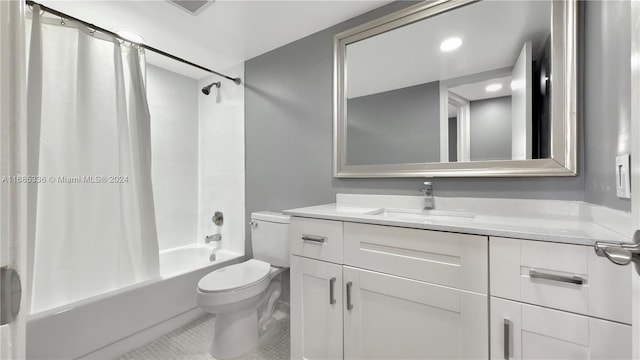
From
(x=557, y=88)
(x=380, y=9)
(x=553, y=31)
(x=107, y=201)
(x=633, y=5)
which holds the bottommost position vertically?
(x=107, y=201)

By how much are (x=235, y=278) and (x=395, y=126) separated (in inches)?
56.1

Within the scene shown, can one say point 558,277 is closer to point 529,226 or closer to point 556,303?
point 556,303

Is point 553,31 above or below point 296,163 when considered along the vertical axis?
above

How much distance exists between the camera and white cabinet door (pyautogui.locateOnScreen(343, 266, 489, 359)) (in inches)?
36.2

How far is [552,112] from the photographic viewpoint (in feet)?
3.81

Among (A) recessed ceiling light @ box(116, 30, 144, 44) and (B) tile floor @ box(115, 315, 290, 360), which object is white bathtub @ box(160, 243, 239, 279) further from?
(A) recessed ceiling light @ box(116, 30, 144, 44)

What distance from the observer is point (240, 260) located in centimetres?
234

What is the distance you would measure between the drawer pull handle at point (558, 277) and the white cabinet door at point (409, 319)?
18cm

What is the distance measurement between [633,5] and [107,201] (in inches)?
91.6

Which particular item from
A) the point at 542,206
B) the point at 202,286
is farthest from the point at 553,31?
the point at 202,286

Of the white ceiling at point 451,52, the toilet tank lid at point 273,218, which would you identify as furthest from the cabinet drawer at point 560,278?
the toilet tank lid at point 273,218

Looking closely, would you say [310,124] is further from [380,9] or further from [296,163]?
[380,9]

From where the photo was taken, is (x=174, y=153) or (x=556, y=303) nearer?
(x=556, y=303)

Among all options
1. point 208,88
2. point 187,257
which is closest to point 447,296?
point 187,257
